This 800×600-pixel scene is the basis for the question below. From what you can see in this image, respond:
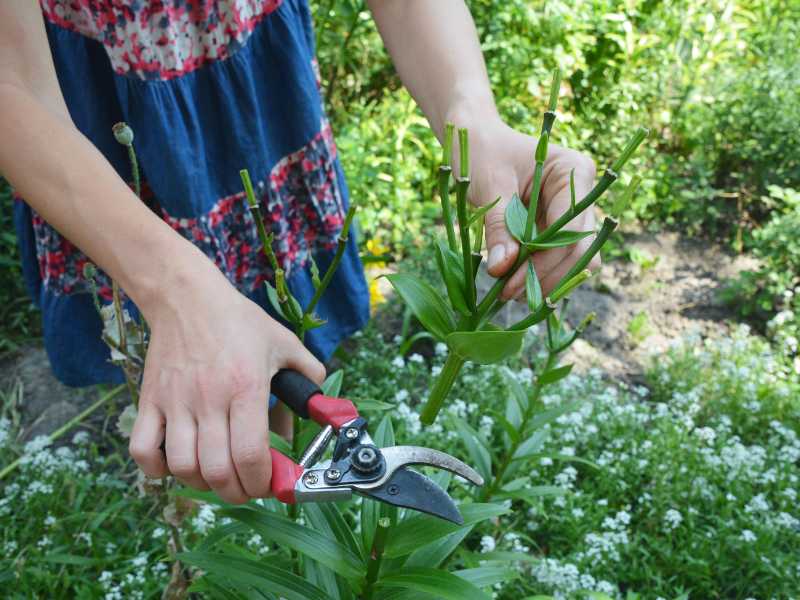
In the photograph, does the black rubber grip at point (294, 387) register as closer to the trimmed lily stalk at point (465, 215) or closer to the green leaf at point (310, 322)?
the green leaf at point (310, 322)

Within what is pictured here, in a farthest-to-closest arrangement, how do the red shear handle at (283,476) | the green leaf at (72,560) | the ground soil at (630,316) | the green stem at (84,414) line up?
the ground soil at (630,316)
the green stem at (84,414)
the green leaf at (72,560)
the red shear handle at (283,476)

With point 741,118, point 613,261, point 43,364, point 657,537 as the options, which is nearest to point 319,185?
point 657,537

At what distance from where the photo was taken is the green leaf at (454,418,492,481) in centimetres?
152

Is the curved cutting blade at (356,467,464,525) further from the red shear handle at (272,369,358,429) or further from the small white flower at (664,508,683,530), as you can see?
the small white flower at (664,508,683,530)

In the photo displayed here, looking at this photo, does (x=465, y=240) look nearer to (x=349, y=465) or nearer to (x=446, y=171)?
(x=446, y=171)

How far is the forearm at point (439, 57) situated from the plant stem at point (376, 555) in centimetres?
58

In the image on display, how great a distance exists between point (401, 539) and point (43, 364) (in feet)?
6.18

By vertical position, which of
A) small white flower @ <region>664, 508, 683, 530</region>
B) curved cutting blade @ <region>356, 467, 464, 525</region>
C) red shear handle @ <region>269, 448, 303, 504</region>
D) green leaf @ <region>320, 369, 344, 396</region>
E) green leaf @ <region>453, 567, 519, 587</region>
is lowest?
red shear handle @ <region>269, 448, 303, 504</region>

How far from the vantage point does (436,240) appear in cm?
86

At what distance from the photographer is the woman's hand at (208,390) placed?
2.56ft

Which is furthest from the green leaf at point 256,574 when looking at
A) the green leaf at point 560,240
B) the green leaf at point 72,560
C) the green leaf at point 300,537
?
the green leaf at point 72,560

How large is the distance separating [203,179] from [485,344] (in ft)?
2.49

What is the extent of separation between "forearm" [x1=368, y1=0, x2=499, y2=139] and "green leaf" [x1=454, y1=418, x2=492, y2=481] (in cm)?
59

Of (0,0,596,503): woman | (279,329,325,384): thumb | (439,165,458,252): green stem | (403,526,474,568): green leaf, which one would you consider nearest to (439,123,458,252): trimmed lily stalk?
(439,165,458,252): green stem
